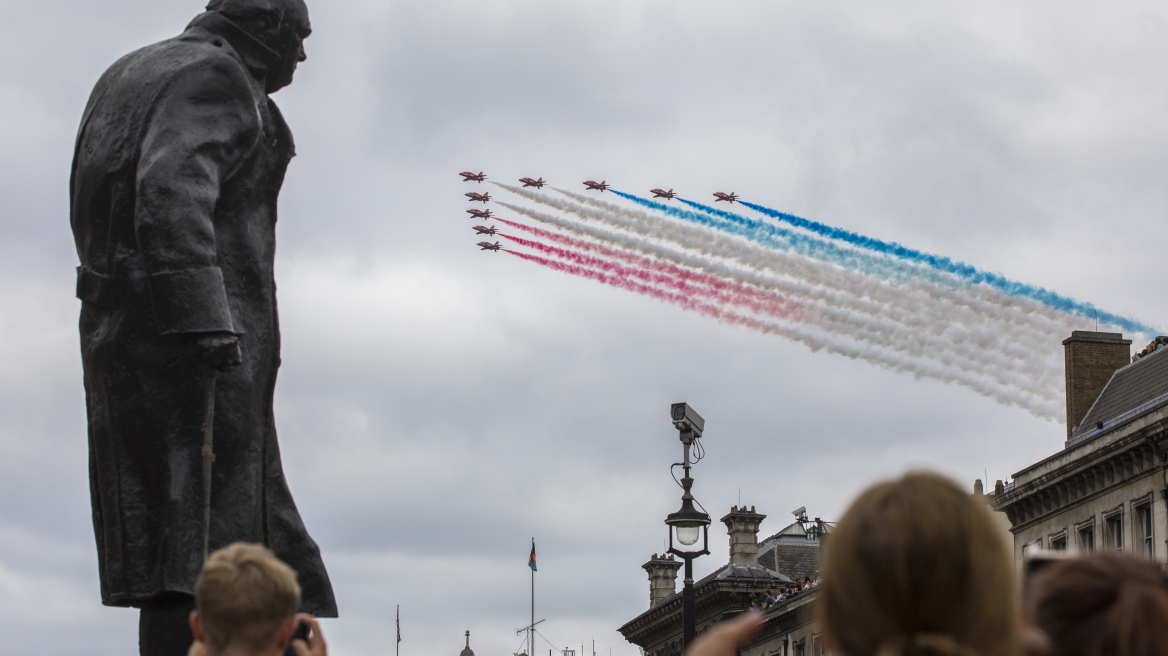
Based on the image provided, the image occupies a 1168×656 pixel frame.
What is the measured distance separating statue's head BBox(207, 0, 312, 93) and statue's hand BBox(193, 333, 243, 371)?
1666mm

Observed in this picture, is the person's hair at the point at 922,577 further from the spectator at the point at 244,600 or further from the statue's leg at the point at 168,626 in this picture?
the statue's leg at the point at 168,626

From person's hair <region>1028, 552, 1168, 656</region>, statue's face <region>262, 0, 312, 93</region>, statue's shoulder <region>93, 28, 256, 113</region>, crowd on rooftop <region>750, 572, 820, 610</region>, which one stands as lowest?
person's hair <region>1028, 552, 1168, 656</region>

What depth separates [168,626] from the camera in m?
8.23

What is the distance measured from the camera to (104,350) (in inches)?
335

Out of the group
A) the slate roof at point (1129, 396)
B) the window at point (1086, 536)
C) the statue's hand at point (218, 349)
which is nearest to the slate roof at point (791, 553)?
the slate roof at point (1129, 396)

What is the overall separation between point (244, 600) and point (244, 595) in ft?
0.05

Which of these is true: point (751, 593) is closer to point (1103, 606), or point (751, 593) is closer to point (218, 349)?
point (218, 349)

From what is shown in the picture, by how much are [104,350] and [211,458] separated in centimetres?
71

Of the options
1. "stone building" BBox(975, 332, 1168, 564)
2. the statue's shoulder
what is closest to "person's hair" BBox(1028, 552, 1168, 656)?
the statue's shoulder

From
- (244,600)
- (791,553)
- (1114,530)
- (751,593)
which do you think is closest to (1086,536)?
(1114,530)

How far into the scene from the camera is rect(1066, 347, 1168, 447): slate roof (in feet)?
205

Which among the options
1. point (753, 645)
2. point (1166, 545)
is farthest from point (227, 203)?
point (753, 645)

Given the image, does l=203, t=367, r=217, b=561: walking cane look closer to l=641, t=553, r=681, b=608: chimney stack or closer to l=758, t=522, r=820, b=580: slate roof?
l=758, t=522, r=820, b=580: slate roof

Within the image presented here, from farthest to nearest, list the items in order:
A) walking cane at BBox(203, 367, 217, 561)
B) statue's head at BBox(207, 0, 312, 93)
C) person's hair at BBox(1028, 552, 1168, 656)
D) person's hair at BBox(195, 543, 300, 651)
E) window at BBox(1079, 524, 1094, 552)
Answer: window at BBox(1079, 524, 1094, 552)
statue's head at BBox(207, 0, 312, 93)
walking cane at BBox(203, 367, 217, 561)
person's hair at BBox(195, 543, 300, 651)
person's hair at BBox(1028, 552, 1168, 656)
